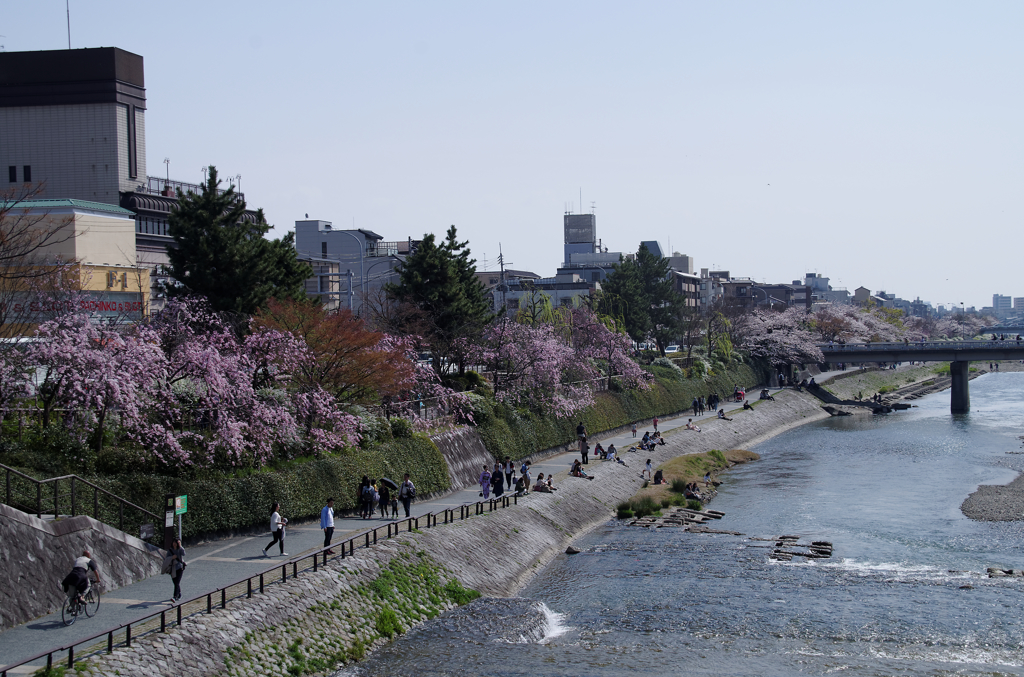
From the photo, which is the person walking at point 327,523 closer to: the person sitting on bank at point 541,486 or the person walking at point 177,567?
the person walking at point 177,567

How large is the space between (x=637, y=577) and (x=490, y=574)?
5.62 m

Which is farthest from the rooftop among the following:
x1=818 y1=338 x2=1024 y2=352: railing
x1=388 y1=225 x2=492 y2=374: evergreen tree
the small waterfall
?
x1=818 y1=338 x2=1024 y2=352: railing

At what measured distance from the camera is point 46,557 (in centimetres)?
2202

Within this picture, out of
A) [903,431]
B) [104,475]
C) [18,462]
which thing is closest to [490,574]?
[104,475]

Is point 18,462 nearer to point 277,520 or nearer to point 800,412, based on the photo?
point 277,520

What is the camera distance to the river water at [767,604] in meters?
25.0

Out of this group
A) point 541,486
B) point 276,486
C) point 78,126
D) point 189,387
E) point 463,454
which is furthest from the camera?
point 78,126

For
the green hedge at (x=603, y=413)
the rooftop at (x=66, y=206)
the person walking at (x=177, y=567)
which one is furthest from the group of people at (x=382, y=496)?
the rooftop at (x=66, y=206)

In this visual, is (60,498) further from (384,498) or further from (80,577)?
(384,498)

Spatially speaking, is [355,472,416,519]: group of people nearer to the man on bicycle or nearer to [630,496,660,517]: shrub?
the man on bicycle

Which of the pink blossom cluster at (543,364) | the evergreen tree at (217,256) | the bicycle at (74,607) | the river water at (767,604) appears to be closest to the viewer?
the bicycle at (74,607)

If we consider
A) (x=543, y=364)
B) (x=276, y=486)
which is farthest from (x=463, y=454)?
(x=276, y=486)

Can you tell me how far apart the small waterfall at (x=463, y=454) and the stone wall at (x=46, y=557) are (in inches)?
800

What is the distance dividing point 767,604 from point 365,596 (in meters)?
13.4
